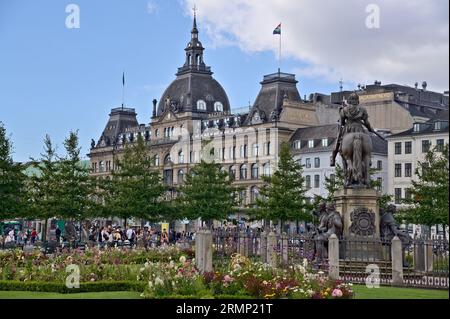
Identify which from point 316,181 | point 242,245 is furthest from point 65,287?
point 316,181

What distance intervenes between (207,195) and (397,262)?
47.9 meters

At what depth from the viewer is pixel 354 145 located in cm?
2714

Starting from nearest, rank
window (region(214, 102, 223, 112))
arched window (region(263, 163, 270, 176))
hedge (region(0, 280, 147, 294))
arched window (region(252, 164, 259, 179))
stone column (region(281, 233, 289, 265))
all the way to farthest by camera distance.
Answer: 1. hedge (region(0, 280, 147, 294))
2. stone column (region(281, 233, 289, 265))
3. arched window (region(263, 163, 270, 176))
4. arched window (region(252, 164, 259, 179))
5. window (region(214, 102, 223, 112))

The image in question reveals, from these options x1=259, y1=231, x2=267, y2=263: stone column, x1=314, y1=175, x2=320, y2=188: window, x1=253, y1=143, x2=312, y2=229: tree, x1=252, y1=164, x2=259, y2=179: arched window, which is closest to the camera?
x1=259, y1=231, x2=267, y2=263: stone column

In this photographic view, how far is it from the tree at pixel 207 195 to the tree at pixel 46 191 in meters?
13.6

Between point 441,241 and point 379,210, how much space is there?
3.66 metres

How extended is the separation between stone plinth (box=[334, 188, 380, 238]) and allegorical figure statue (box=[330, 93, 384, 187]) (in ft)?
1.20

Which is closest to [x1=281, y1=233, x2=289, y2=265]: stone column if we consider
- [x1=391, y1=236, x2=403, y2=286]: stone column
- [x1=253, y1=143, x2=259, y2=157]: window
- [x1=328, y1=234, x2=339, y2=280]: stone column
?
[x1=328, y1=234, x2=339, y2=280]: stone column

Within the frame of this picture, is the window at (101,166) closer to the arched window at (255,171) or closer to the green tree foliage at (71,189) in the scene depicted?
the arched window at (255,171)

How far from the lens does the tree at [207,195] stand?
235 feet

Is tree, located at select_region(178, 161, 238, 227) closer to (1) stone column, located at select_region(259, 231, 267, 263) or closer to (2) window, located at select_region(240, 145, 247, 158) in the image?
(2) window, located at select_region(240, 145, 247, 158)

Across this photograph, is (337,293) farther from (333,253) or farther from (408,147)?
(408,147)

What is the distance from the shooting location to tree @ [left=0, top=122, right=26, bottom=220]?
57719 mm
